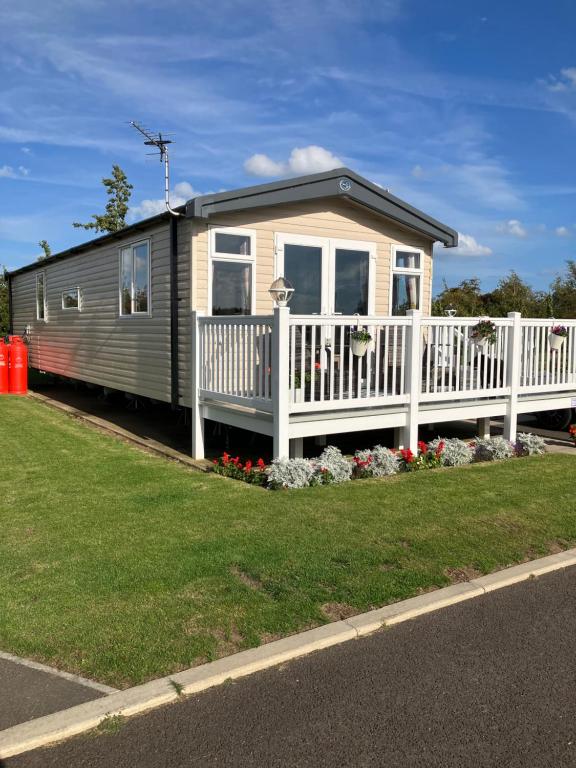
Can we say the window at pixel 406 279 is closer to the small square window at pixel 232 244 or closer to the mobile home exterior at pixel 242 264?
the mobile home exterior at pixel 242 264

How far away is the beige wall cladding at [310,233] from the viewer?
861 centimetres

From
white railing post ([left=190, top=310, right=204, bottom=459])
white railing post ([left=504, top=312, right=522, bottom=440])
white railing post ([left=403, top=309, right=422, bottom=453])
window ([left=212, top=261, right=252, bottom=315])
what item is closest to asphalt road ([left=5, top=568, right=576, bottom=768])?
white railing post ([left=403, top=309, right=422, bottom=453])

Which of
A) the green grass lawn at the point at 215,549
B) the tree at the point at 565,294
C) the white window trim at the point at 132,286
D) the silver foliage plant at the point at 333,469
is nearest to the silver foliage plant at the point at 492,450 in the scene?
the green grass lawn at the point at 215,549

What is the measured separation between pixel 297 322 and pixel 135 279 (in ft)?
15.0

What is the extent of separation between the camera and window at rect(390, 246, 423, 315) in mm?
10711

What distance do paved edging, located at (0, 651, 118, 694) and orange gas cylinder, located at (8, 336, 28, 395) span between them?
13.0m

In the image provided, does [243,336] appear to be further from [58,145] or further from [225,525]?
[58,145]

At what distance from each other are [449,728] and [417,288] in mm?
9016

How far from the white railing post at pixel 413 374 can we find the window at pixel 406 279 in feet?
10.1

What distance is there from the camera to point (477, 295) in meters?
34.9

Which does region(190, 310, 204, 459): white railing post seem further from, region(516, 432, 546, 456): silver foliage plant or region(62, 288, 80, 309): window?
region(62, 288, 80, 309): window

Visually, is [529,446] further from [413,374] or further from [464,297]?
[464,297]

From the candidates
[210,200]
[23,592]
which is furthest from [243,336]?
[23,592]

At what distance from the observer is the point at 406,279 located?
10.9 metres
